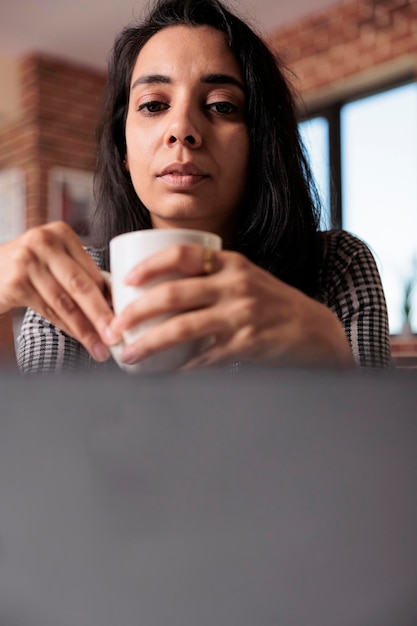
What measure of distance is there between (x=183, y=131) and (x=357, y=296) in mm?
322

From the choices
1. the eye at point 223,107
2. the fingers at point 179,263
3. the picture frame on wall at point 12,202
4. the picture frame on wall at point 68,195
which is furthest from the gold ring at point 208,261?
the picture frame on wall at point 12,202

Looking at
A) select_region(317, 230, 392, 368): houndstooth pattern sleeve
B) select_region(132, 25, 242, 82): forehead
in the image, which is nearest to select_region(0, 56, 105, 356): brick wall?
select_region(132, 25, 242, 82): forehead

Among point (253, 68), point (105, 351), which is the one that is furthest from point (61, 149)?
point (105, 351)

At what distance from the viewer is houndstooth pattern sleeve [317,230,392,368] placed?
879mm

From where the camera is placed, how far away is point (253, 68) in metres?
0.97

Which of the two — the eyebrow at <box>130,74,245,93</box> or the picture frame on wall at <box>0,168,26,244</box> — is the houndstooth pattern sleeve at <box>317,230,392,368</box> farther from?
the picture frame on wall at <box>0,168,26,244</box>

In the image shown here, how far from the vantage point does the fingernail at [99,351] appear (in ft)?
1.38

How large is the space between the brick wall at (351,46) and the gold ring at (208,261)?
3.62m

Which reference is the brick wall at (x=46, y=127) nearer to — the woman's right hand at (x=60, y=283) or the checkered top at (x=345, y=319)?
the checkered top at (x=345, y=319)

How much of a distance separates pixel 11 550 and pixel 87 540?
0.07ft

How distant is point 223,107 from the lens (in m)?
0.93

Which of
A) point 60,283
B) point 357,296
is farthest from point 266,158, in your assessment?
point 60,283

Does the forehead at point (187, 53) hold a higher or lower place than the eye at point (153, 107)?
higher

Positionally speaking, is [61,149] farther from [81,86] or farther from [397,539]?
[397,539]
